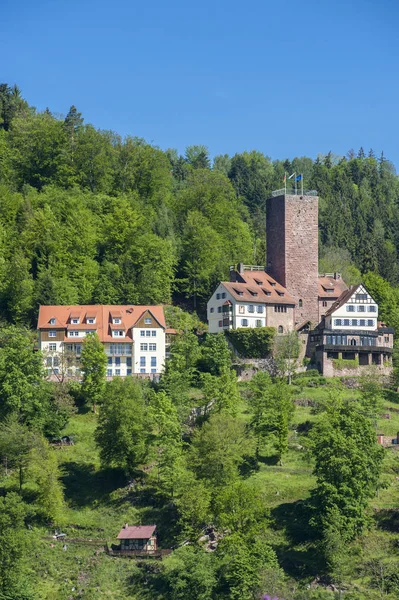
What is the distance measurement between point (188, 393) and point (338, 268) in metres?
43.9

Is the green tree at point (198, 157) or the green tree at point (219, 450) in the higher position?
the green tree at point (198, 157)

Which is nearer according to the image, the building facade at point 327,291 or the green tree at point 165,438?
the green tree at point 165,438

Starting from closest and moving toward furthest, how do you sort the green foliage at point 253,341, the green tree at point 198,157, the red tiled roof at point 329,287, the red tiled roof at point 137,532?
1. the red tiled roof at point 137,532
2. the green foliage at point 253,341
3. the red tiled roof at point 329,287
4. the green tree at point 198,157

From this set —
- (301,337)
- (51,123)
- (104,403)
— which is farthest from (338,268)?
(104,403)

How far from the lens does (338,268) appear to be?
131 metres

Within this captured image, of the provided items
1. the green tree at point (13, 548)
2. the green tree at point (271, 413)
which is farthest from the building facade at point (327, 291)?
the green tree at point (13, 548)

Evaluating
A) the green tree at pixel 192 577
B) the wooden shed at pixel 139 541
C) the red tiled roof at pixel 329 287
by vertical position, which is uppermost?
the red tiled roof at pixel 329 287

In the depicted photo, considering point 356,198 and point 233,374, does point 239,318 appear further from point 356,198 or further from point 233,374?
point 356,198

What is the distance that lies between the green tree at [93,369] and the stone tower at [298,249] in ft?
74.9

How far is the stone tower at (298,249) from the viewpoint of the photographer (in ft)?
350

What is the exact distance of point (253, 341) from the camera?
100250 mm

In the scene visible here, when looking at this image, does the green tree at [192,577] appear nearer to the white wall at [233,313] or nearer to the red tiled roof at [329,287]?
the white wall at [233,313]

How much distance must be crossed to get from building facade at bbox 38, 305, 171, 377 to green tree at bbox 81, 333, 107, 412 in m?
2.80

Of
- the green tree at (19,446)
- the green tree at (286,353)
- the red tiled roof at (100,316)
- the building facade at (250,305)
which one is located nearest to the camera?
the green tree at (19,446)
